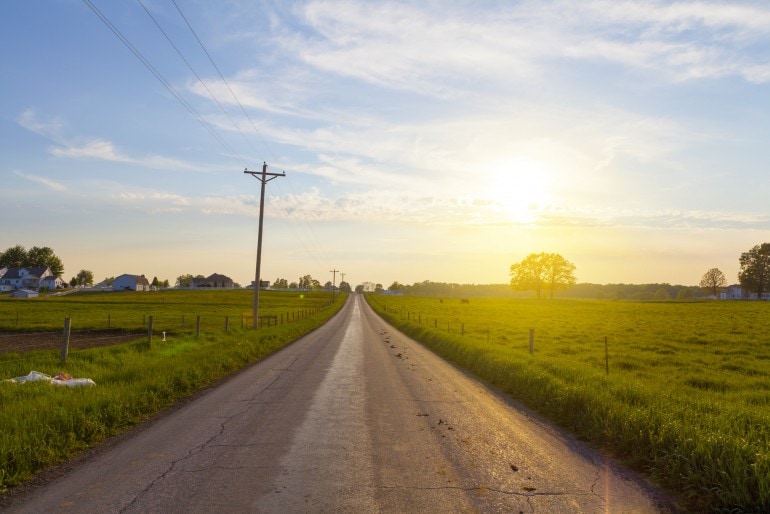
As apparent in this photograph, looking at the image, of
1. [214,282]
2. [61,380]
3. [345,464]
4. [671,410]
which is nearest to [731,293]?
[214,282]

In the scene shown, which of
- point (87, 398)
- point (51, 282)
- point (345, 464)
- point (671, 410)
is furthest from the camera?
point (51, 282)

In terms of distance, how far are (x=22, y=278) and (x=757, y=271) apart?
642ft

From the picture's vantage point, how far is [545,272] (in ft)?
440

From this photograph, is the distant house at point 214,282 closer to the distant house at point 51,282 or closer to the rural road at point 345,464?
the distant house at point 51,282

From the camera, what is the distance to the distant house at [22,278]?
146750mm

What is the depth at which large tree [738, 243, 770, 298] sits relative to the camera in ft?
405

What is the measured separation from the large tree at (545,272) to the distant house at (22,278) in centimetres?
13661

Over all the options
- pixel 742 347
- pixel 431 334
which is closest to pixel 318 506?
pixel 431 334

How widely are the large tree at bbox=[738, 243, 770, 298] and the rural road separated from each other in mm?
141968

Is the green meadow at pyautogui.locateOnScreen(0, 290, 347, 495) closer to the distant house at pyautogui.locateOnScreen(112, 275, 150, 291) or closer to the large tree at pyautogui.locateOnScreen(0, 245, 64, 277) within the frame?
the distant house at pyautogui.locateOnScreen(112, 275, 150, 291)

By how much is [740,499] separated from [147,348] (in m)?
20.2

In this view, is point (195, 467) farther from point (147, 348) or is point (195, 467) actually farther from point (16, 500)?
point (147, 348)

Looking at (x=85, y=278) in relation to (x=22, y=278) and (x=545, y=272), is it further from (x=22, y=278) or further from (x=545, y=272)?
(x=545, y=272)

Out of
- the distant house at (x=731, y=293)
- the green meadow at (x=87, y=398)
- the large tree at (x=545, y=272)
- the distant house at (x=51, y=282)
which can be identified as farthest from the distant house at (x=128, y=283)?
the distant house at (x=731, y=293)
